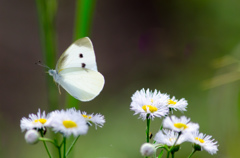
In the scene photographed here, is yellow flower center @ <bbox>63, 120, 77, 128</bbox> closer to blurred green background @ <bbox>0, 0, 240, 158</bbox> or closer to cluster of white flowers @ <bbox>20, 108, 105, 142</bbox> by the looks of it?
cluster of white flowers @ <bbox>20, 108, 105, 142</bbox>

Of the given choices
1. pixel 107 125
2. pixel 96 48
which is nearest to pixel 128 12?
pixel 96 48

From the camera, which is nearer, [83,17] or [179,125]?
[179,125]

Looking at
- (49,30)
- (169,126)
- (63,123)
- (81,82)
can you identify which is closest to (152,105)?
(169,126)

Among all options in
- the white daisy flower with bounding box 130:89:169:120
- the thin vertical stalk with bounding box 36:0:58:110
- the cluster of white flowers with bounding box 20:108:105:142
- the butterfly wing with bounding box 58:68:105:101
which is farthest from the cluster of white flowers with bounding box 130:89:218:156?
the thin vertical stalk with bounding box 36:0:58:110

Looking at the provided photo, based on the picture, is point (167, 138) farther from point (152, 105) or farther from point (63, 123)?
point (63, 123)

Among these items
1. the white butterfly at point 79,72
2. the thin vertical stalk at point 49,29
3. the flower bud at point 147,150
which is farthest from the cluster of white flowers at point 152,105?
the thin vertical stalk at point 49,29

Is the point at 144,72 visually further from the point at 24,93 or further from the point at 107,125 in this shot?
the point at 24,93

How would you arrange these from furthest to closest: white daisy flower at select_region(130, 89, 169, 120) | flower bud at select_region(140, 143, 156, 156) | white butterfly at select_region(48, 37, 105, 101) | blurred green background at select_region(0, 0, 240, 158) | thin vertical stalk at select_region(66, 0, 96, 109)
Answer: blurred green background at select_region(0, 0, 240, 158)
thin vertical stalk at select_region(66, 0, 96, 109)
white butterfly at select_region(48, 37, 105, 101)
white daisy flower at select_region(130, 89, 169, 120)
flower bud at select_region(140, 143, 156, 156)
